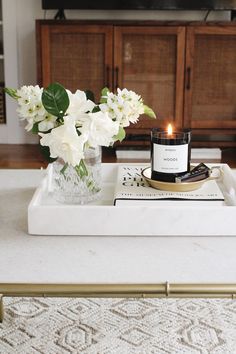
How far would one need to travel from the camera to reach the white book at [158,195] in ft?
3.66

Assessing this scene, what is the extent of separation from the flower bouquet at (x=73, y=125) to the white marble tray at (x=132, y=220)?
0.10 metres

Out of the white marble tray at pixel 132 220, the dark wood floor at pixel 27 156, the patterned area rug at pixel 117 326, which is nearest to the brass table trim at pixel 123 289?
the white marble tray at pixel 132 220

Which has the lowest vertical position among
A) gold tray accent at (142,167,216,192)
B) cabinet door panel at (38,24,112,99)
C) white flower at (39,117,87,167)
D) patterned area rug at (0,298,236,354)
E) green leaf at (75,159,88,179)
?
patterned area rug at (0,298,236,354)

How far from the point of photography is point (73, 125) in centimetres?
105

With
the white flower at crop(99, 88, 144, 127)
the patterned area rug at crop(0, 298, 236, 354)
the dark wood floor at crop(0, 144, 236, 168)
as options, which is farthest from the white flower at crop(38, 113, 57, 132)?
the dark wood floor at crop(0, 144, 236, 168)

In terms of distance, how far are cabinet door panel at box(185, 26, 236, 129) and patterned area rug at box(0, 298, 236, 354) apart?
1.74m

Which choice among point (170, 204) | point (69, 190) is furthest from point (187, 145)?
point (69, 190)

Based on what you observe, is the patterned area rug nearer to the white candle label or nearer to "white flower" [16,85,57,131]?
the white candle label

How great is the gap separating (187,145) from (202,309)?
62 centimetres

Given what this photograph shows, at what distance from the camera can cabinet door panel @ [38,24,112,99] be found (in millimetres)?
3035

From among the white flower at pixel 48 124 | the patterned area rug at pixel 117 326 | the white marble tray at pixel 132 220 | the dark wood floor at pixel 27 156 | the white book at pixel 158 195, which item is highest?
the white flower at pixel 48 124

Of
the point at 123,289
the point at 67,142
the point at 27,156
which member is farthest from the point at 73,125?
the point at 27,156

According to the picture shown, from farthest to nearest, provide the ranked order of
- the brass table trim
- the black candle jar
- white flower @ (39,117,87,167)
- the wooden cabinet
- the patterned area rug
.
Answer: the wooden cabinet → the patterned area rug → the black candle jar → white flower @ (39,117,87,167) → the brass table trim

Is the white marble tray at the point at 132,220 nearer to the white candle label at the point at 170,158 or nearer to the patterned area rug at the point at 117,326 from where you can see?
the white candle label at the point at 170,158
